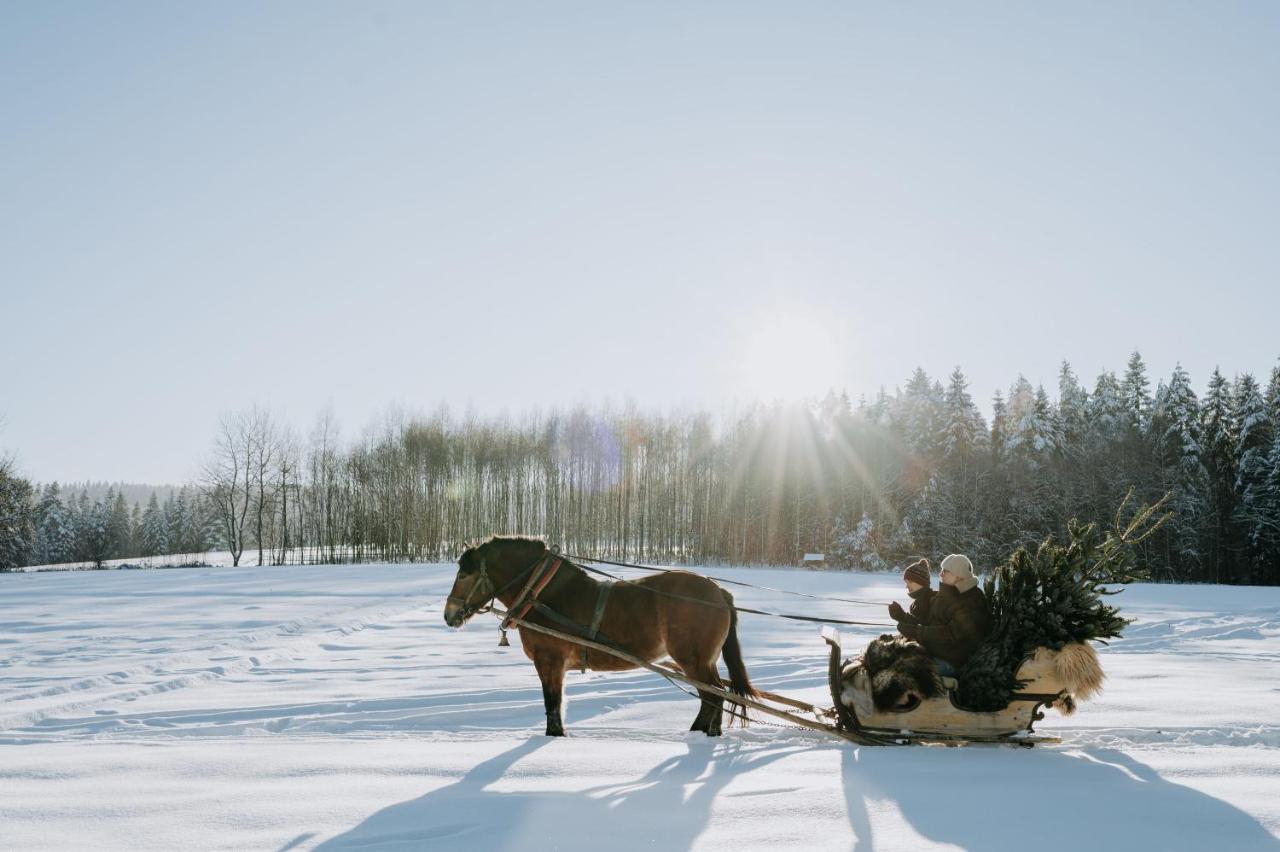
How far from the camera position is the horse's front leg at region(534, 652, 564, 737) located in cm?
581

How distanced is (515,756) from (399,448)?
44937 millimetres

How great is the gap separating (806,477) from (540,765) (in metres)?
41.9

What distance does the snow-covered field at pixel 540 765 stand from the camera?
3.25 m

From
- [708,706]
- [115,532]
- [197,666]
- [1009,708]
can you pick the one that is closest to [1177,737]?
[1009,708]

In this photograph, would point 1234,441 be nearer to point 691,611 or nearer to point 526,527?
point 526,527

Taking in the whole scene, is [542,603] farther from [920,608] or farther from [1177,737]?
[1177,737]

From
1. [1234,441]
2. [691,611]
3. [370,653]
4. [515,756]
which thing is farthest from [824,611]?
[1234,441]

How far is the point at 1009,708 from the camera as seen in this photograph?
15.9 ft

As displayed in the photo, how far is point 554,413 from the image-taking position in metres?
46.8

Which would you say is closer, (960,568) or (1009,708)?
(1009,708)

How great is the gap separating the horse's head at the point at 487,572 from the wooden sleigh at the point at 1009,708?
2812 millimetres

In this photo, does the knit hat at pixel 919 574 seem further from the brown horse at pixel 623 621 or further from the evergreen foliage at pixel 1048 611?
the brown horse at pixel 623 621

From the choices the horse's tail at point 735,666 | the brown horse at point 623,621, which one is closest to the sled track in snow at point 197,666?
the brown horse at point 623,621

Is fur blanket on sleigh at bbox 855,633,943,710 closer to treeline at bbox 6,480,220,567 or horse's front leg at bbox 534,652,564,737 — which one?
horse's front leg at bbox 534,652,564,737
